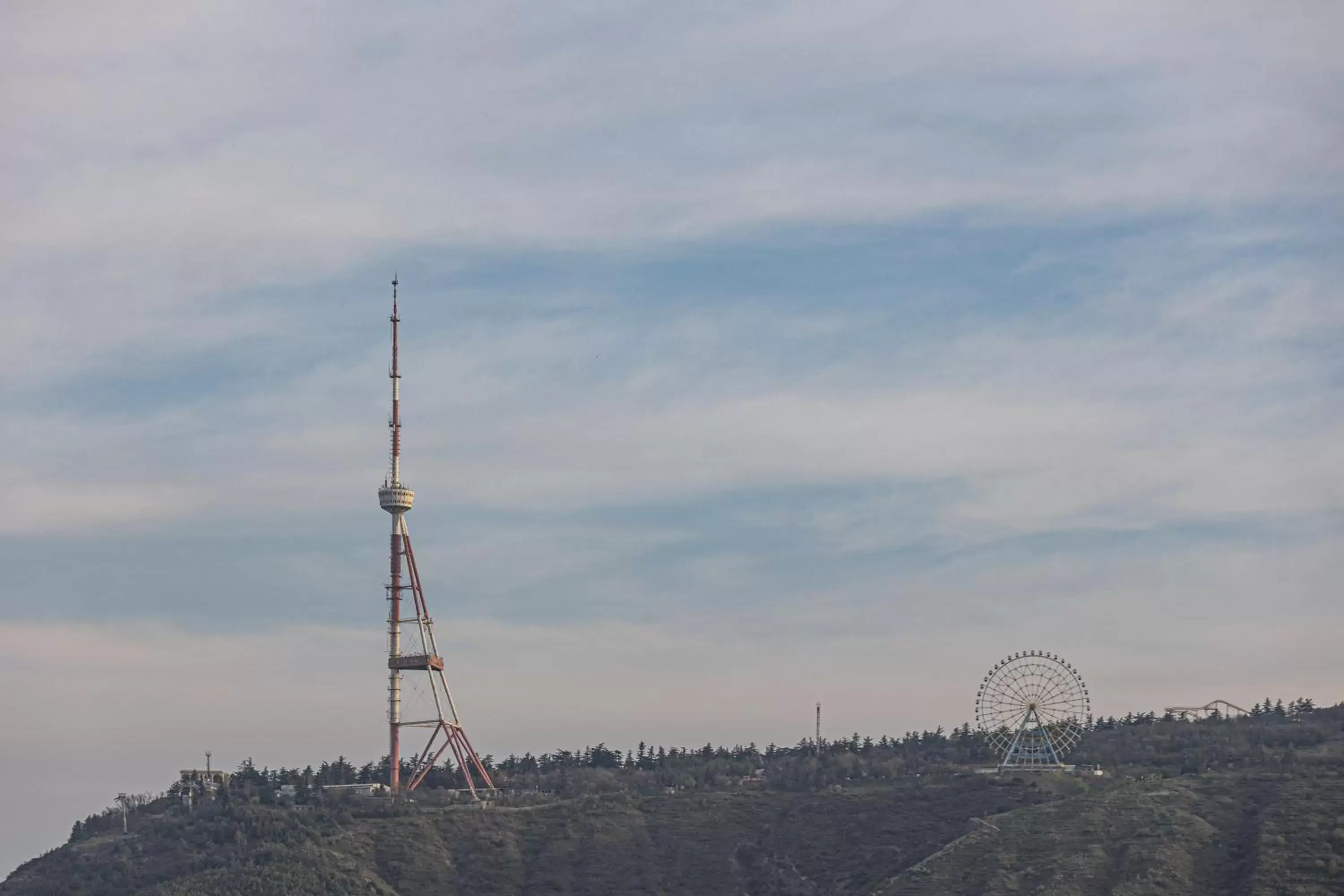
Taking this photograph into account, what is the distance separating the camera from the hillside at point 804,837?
359 feet

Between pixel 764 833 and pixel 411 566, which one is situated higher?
pixel 411 566

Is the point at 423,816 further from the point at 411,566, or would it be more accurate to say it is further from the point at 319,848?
the point at 411,566

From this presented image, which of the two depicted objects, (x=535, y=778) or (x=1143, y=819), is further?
(x=535, y=778)

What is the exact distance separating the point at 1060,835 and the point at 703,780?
160ft

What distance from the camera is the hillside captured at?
109375 mm

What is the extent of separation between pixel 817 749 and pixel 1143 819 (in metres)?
61.9

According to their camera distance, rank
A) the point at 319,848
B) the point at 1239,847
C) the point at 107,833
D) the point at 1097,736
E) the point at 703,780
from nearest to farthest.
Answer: the point at 1239,847 < the point at 319,848 < the point at 107,833 < the point at 703,780 < the point at 1097,736

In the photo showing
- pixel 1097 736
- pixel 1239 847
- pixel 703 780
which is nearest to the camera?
pixel 1239 847

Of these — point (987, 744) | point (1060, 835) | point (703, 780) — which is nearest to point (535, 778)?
point (703, 780)

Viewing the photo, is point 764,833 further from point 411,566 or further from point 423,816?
point 411,566

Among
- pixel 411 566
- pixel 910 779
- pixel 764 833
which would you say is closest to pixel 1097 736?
pixel 910 779

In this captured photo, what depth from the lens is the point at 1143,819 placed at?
380 feet

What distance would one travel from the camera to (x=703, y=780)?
158500mm

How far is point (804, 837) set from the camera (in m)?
131
